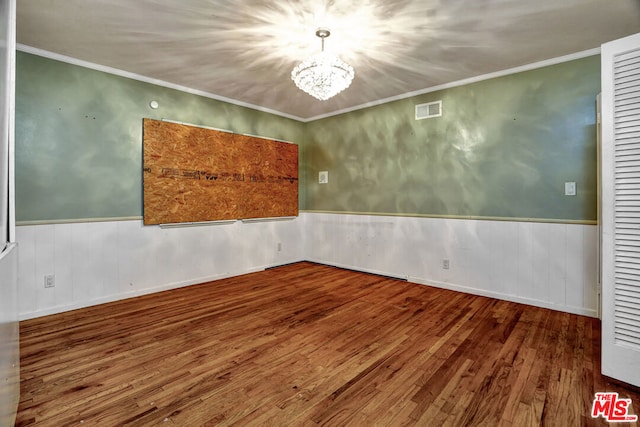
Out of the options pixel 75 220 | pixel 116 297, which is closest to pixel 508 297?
pixel 116 297

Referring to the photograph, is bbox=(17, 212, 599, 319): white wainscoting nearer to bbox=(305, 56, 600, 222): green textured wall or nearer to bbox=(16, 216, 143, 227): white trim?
bbox=(16, 216, 143, 227): white trim

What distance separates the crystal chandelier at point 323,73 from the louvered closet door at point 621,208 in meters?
1.78

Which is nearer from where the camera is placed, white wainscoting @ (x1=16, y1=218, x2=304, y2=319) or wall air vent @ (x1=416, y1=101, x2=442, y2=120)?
white wainscoting @ (x1=16, y1=218, x2=304, y2=319)

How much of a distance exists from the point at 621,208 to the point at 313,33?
101 inches

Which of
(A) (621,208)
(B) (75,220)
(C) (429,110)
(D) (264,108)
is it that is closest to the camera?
(A) (621,208)

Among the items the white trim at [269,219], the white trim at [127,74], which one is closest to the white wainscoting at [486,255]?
the white trim at [269,219]

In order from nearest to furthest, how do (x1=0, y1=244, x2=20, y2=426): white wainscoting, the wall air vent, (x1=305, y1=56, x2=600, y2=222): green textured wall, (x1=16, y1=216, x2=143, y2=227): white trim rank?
(x1=0, y1=244, x2=20, y2=426): white wainscoting < (x1=16, y1=216, x2=143, y2=227): white trim < (x1=305, y1=56, x2=600, y2=222): green textured wall < the wall air vent

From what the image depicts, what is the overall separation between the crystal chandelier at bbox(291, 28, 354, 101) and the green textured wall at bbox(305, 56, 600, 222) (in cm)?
176

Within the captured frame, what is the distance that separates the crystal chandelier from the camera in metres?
2.57

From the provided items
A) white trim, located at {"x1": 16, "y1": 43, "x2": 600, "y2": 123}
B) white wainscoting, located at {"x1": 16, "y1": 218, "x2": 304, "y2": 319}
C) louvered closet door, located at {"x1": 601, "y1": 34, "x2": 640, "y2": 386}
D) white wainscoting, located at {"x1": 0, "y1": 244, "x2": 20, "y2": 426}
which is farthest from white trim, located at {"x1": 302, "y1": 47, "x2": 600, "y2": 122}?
white wainscoting, located at {"x1": 0, "y1": 244, "x2": 20, "y2": 426}

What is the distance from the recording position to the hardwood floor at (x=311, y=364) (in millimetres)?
1617

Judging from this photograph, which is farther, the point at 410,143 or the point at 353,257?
the point at 353,257

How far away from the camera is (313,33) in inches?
103

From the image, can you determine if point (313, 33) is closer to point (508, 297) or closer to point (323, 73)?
point (323, 73)
